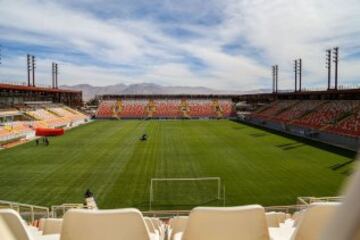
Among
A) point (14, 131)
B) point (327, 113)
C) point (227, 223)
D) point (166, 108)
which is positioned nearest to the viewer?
point (227, 223)

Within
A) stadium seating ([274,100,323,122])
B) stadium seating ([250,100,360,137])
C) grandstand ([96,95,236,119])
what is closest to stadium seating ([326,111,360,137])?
stadium seating ([250,100,360,137])

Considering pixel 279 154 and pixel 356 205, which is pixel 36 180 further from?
pixel 356 205

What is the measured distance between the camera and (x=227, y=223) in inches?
137

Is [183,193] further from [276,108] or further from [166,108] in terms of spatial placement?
[166,108]

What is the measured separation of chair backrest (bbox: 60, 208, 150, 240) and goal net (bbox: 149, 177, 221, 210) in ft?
43.8

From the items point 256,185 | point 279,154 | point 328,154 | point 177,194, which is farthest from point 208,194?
point 328,154

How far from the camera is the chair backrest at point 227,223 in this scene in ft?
11.2

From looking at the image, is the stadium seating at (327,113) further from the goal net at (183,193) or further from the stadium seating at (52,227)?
the stadium seating at (52,227)

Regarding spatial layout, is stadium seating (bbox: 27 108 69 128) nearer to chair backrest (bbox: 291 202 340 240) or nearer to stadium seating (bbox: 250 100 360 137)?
stadium seating (bbox: 250 100 360 137)

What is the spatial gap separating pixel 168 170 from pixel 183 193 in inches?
201

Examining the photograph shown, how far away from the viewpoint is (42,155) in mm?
29750

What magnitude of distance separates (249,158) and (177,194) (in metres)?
11.0

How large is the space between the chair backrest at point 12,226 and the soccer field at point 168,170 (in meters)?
13.7

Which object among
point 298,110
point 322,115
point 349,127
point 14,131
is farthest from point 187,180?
point 298,110
